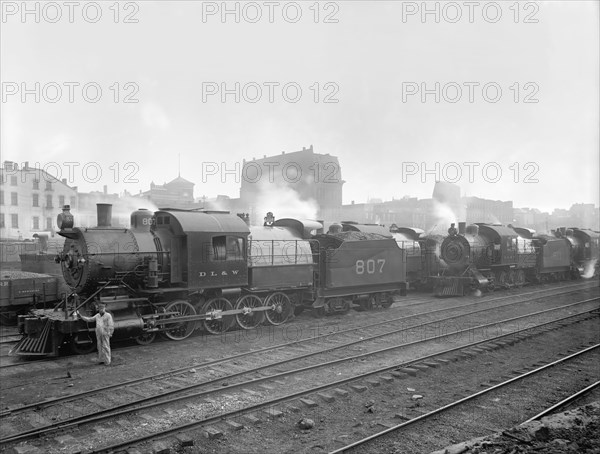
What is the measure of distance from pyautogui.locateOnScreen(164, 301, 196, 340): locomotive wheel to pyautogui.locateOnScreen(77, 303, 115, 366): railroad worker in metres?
1.92

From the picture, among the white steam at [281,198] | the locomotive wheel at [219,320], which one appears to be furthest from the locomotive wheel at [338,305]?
the white steam at [281,198]

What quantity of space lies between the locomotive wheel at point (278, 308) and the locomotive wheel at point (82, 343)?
16.6 feet

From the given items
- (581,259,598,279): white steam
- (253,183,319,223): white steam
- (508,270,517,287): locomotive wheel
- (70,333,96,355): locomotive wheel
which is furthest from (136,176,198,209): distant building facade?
(70,333,96,355): locomotive wheel

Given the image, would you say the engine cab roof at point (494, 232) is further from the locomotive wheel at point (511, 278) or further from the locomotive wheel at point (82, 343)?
the locomotive wheel at point (82, 343)

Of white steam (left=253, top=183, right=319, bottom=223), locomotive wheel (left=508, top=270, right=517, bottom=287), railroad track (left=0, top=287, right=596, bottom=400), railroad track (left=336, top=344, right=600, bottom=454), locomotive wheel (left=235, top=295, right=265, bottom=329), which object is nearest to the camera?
railroad track (left=336, top=344, right=600, bottom=454)

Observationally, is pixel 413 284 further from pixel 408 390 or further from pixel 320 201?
pixel 320 201

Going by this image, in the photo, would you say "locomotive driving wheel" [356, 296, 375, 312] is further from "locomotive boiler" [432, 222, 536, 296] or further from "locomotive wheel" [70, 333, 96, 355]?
"locomotive wheel" [70, 333, 96, 355]

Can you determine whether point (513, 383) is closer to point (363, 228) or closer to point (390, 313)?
point (390, 313)

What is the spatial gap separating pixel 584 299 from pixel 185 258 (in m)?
17.7

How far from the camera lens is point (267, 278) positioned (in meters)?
14.3

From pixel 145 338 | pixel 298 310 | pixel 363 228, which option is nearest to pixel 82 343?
pixel 145 338

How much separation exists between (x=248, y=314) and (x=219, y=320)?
927mm

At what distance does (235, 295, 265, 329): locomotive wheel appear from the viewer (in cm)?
1380

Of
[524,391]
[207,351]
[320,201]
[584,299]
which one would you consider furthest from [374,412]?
[320,201]
